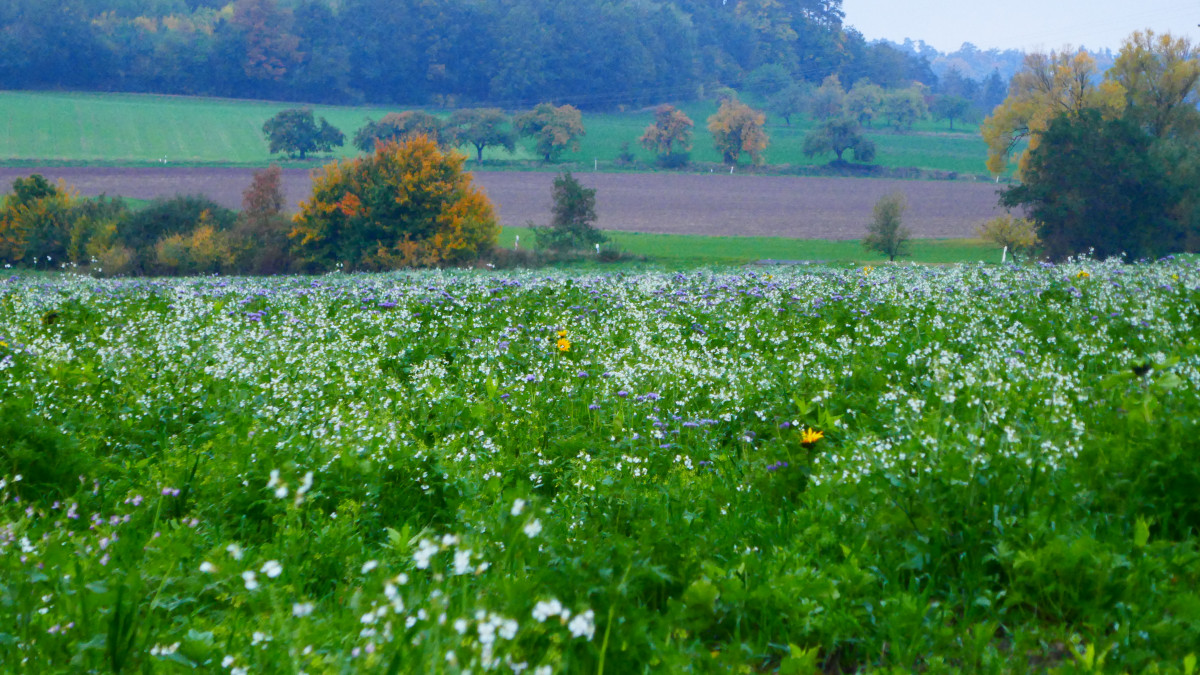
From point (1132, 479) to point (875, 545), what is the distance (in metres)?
1.18

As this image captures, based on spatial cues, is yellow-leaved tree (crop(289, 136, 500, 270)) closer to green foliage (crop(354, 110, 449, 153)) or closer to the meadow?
the meadow

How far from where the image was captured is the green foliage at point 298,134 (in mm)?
89812

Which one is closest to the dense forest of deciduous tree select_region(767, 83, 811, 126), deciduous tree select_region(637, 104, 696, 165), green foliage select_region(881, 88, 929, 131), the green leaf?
deciduous tree select_region(767, 83, 811, 126)

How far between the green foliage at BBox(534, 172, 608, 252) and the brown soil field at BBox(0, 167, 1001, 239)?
16178mm

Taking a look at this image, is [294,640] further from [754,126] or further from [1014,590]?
[754,126]

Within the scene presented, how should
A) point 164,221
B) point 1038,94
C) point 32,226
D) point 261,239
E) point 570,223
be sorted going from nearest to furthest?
point 261,239 → point 164,221 → point 570,223 → point 32,226 → point 1038,94

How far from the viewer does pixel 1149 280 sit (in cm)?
899

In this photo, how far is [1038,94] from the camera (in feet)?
179

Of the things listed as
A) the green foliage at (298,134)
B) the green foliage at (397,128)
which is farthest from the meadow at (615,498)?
Result: the green foliage at (298,134)

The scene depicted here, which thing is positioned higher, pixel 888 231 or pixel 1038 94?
pixel 1038 94

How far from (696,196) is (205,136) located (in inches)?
2363

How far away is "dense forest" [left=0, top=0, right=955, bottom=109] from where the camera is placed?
113688mm

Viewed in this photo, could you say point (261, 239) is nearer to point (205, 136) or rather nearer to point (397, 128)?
point (397, 128)

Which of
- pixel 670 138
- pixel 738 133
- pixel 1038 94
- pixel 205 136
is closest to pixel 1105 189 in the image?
pixel 1038 94
